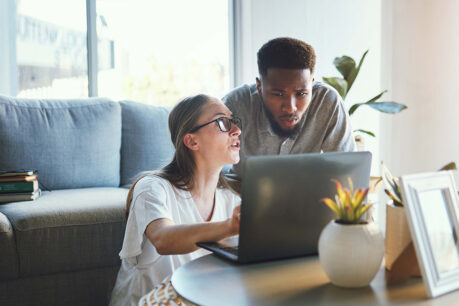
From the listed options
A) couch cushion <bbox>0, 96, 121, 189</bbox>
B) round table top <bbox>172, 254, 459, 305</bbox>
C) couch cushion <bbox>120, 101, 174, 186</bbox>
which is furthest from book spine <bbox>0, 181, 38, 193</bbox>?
round table top <bbox>172, 254, 459, 305</bbox>

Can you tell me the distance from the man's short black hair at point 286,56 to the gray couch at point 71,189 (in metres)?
0.87

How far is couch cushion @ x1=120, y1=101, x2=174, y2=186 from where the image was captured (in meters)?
2.89

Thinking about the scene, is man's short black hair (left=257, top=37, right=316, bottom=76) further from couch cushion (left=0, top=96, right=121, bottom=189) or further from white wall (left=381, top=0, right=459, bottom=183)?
white wall (left=381, top=0, right=459, bottom=183)

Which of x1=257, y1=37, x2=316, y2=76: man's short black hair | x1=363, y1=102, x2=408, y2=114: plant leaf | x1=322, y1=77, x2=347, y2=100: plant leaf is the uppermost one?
x1=257, y1=37, x2=316, y2=76: man's short black hair

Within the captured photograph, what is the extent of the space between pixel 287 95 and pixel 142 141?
1.22 m

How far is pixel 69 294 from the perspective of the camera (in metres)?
2.12

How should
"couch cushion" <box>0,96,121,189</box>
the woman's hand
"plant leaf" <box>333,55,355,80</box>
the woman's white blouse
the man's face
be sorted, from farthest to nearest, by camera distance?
"plant leaf" <box>333,55,355,80</box>, "couch cushion" <box>0,96,121,189</box>, the man's face, the woman's white blouse, the woman's hand

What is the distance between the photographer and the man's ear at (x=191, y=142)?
1.70 m

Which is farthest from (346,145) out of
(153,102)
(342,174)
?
(153,102)

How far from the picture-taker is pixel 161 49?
3.74 meters

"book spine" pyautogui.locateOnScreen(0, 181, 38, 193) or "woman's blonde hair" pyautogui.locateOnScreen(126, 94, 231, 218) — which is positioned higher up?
"woman's blonde hair" pyautogui.locateOnScreen(126, 94, 231, 218)

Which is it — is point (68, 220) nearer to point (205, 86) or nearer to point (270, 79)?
point (270, 79)

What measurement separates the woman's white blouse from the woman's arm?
2.9 inches

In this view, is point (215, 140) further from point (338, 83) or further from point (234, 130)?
point (338, 83)
